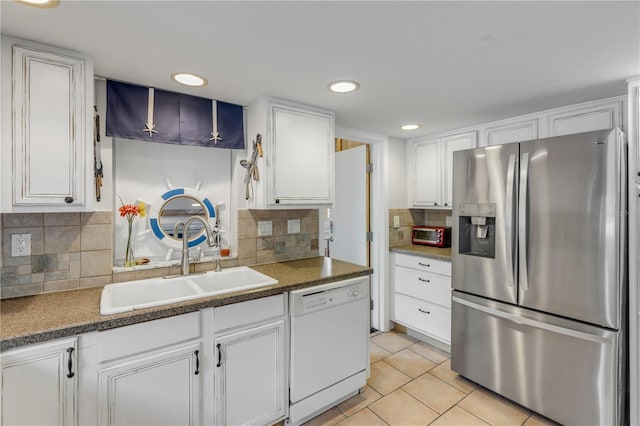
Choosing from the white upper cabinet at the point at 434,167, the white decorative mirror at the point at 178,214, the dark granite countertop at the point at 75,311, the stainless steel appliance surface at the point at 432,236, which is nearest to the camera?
the dark granite countertop at the point at 75,311

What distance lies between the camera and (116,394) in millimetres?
1379

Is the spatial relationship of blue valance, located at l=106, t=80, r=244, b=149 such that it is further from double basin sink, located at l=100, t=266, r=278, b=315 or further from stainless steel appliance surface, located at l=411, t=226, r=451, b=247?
stainless steel appliance surface, located at l=411, t=226, r=451, b=247

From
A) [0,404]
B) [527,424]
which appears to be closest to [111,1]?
[0,404]

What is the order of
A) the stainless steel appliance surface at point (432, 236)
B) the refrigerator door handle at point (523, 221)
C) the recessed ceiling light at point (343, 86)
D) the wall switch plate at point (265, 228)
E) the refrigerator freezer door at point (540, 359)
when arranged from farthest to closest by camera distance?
the stainless steel appliance surface at point (432, 236)
the wall switch plate at point (265, 228)
the refrigerator door handle at point (523, 221)
the recessed ceiling light at point (343, 86)
the refrigerator freezer door at point (540, 359)

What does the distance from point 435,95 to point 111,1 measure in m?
1.80

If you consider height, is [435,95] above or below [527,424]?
above

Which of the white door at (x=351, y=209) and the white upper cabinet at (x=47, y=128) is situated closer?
the white upper cabinet at (x=47, y=128)

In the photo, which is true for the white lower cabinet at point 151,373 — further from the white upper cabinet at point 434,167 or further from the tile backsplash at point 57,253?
the white upper cabinet at point 434,167

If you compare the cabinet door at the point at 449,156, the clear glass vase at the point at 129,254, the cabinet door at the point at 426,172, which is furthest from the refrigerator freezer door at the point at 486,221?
the clear glass vase at the point at 129,254

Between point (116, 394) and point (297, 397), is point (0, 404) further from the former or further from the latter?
point (297, 397)

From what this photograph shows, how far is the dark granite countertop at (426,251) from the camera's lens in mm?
2790

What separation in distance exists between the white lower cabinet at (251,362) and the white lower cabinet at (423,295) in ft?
5.24

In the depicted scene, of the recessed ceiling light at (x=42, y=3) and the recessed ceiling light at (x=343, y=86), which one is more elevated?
the recessed ceiling light at (x=343, y=86)

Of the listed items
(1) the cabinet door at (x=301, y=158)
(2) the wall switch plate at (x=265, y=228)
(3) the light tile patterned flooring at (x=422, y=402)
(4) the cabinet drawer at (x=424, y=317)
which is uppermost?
(1) the cabinet door at (x=301, y=158)
